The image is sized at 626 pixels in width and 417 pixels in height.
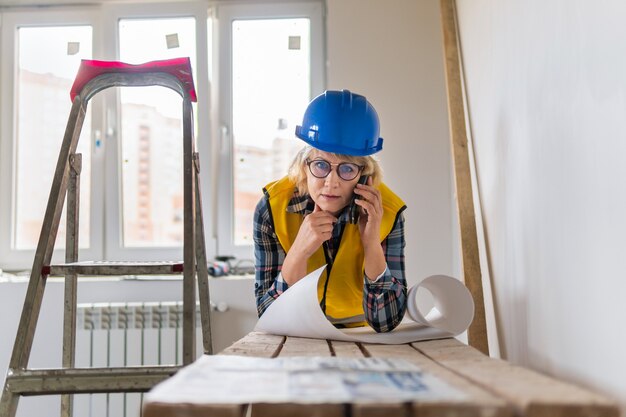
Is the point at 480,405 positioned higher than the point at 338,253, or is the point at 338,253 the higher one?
the point at 338,253

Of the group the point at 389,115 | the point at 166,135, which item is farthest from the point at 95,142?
the point at 389,115

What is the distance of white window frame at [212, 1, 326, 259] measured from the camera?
2.88m

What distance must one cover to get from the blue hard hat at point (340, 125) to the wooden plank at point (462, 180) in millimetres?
565

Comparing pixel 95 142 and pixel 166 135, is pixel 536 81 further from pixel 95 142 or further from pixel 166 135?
pixel 95 142

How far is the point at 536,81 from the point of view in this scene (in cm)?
144

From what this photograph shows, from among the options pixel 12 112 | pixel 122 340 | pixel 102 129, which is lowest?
pixel 122 340

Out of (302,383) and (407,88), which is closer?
(302,383)

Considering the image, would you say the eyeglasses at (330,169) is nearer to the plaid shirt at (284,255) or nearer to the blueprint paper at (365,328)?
the plaid shirt at (284,255)

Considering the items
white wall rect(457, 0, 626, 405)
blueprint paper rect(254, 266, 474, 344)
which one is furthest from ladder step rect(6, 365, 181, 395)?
white wall rect(457, 0, 626, 405)

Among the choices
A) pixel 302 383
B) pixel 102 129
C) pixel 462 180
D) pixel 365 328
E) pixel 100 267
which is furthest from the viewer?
pixel 102 129

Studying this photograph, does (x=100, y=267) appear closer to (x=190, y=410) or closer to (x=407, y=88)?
(x=190, y=410)

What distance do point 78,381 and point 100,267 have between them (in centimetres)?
26

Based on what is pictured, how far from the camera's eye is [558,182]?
1.30 m

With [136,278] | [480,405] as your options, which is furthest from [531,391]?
[136,278]
